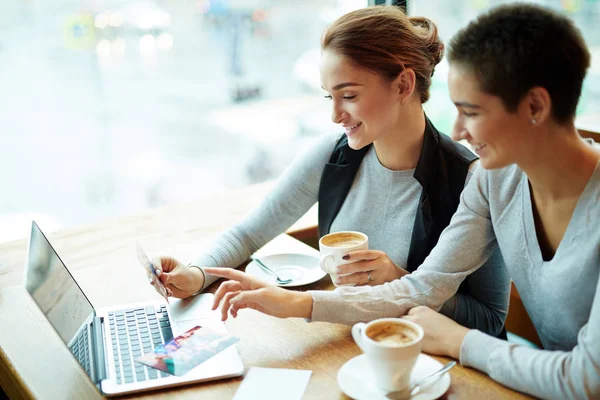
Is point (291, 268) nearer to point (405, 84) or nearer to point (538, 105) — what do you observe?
point (405, 84)

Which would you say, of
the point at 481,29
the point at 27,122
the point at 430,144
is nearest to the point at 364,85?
the point at 430,144

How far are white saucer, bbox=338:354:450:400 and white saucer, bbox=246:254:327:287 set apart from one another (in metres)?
0.39

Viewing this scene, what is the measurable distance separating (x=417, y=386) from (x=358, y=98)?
0.68m

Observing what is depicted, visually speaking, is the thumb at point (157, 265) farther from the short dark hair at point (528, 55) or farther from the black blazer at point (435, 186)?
the short dark hair at point (528, 55)

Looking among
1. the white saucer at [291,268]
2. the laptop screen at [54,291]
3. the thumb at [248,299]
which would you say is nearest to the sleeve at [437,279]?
the thumb at [248,299]

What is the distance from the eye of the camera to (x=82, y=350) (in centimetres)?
118

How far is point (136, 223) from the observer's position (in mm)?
2295

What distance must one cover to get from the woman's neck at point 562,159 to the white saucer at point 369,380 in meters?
0.38

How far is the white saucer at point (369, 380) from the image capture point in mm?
1018

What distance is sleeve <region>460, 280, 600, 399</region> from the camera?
99 centimetres

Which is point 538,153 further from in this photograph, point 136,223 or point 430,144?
point 136,223

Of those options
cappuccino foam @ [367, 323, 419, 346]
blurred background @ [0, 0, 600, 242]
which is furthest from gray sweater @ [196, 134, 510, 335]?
blurred background @ [0, 0, 600, 242]

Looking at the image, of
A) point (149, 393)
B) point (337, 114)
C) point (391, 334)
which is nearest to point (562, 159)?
point (391, 334)

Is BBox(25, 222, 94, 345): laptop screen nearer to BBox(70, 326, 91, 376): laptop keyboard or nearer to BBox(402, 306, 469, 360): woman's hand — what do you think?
BBox(70, 326, 91, 376): laptop keyboard
